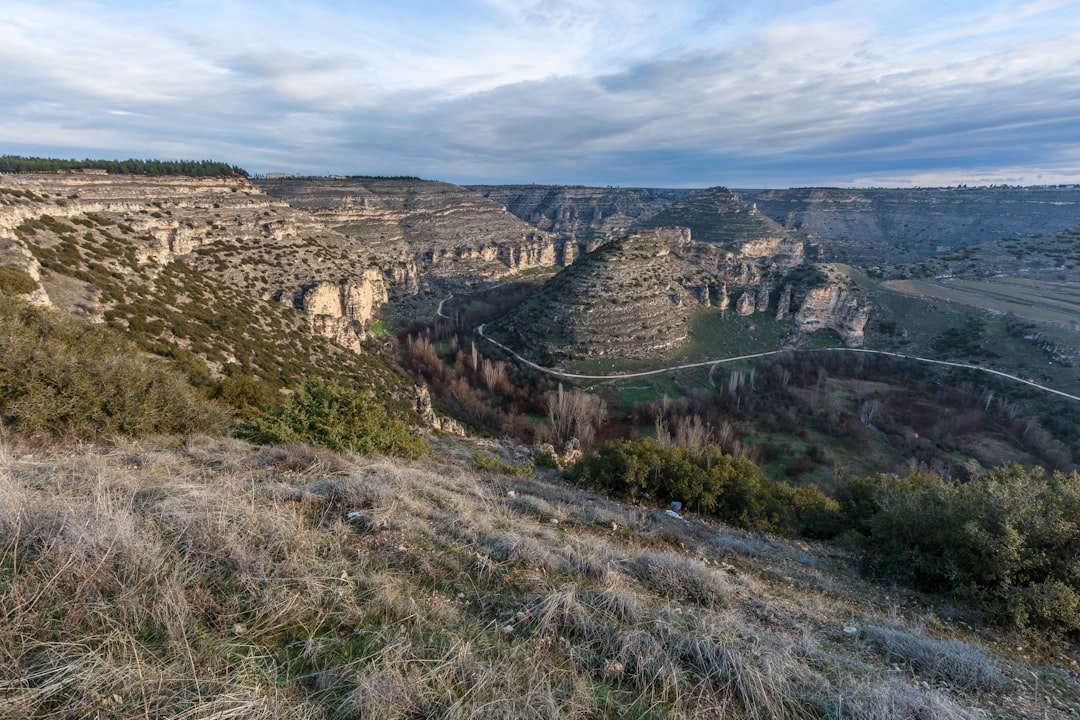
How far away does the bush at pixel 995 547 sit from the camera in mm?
7500

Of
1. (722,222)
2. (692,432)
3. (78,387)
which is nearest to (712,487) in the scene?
Result: (78,387)

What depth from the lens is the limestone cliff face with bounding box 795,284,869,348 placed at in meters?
70.6

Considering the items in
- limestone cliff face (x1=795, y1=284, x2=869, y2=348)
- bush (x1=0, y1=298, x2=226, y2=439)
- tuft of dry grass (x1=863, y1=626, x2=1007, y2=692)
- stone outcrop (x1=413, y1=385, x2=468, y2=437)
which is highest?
bush (x1=0, y1=298, x2=226, y2=439)

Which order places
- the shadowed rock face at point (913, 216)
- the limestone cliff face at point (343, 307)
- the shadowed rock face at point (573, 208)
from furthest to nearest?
the shadowed rock face at point (573, 208) < the shadowed rock face at point (913, 216) < the limestone cliff face at point (343, 307)

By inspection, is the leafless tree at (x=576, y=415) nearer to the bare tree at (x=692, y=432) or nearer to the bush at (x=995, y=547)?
the bare tree at (x=692, y=432)

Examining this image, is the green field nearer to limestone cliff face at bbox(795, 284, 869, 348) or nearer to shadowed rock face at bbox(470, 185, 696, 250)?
limestone cliff face at bbox(795, 284, 869, 348)

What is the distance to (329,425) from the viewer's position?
13.5m

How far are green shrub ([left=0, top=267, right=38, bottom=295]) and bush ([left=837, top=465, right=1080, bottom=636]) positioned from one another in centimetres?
2746

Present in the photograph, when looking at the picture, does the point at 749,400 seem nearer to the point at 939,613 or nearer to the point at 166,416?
the point at 939,613

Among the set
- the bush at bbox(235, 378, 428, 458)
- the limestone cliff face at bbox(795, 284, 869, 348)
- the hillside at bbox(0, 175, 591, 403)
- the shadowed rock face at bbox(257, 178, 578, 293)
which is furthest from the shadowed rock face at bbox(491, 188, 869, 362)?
the bush at bbox(235, 378, 428, 458)

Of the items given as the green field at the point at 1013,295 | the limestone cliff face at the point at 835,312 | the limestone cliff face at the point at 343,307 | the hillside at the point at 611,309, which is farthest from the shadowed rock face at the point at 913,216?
the limestone cliff face at the point at 343,307

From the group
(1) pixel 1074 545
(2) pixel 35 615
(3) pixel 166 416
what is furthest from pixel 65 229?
(1) pixel 1074 545

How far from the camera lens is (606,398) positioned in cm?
5075

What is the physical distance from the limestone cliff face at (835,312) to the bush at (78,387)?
7932 centimetres
